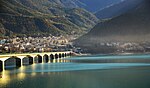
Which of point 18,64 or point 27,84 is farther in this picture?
point 18,64

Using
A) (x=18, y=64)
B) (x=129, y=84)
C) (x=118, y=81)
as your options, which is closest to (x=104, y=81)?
(x=118, y=81)

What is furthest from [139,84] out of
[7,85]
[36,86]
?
[7,85]

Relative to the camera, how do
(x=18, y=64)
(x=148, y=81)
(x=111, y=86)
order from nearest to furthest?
(x=111, y=86), (x=148, y=81), (x=18, y=64)

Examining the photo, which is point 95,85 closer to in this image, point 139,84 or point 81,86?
point 81,86

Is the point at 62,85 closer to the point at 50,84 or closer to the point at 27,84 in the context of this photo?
the point at 50,84

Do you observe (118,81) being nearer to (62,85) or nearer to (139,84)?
(139,84)

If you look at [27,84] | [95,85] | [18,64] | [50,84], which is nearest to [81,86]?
[95,85]

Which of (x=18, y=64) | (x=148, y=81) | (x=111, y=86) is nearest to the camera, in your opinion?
(x=111, y=86)

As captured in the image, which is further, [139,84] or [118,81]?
[118,81]
